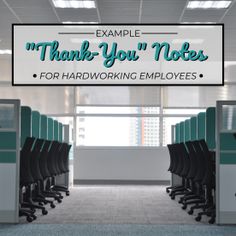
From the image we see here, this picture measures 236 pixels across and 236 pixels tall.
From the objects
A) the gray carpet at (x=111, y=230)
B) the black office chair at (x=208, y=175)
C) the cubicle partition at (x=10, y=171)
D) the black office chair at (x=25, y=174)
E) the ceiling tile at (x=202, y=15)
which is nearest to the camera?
the gray carpet at (x=111, y=230)

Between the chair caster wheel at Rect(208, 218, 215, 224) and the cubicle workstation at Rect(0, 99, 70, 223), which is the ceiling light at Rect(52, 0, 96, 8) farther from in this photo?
the chair caster wheel at Rect(208, 218, 215, 224)

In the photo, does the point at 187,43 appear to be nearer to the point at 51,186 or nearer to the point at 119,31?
the point at 119,31

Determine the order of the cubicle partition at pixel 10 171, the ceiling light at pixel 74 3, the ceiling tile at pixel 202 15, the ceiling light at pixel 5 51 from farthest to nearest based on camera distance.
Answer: the ceiling light at pixel 5 51 → the ceiling tile at pixel 202 15 → the ceiling light at pixel 74 3 → the cubicle partition at pixel 10 171

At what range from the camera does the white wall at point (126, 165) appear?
9859 millimetres

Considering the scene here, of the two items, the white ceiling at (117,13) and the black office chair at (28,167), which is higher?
the white ceiling at (117,13)

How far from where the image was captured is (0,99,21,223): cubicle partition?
4.27m

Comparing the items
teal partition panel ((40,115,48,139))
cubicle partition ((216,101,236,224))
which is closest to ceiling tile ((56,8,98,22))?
teal partition panel ((40,115,48,139))

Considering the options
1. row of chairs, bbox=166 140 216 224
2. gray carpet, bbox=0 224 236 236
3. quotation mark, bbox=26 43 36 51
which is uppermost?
quotation mark, bbox=26 43 36 51

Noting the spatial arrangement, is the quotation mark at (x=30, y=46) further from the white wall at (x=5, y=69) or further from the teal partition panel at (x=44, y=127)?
the white wall at (x=5, y=69)

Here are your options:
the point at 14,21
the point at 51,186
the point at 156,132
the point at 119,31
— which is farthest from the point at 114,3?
the point at 156,132

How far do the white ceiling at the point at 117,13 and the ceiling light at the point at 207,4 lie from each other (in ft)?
0.30

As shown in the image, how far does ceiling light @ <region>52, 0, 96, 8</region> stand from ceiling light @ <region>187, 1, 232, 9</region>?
128 centimetres

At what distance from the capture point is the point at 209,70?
26.0 ft

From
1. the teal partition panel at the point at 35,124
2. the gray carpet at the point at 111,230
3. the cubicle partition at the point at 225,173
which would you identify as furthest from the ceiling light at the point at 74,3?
the gray carpet at the point at 111,230
